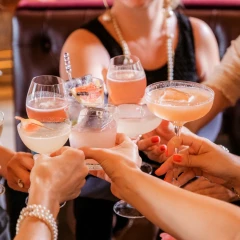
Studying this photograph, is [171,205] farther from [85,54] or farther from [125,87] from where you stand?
[85,54]

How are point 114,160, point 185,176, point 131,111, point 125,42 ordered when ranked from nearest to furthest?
point 114,160 < point 185,176 < point 131,111 < point 125,42

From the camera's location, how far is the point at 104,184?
128 centimetres

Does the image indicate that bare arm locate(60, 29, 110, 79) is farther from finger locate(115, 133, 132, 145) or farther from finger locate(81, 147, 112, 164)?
finger locate(81, 147, 112, 164)

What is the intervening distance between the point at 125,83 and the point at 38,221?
58 centimetres

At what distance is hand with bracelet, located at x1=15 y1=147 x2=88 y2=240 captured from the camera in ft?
2.86

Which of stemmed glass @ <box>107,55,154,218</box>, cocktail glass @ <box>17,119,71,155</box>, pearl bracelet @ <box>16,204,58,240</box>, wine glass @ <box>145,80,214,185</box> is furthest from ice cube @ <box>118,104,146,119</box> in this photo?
pearl bracelet @ <box>16,204,58,240</box>

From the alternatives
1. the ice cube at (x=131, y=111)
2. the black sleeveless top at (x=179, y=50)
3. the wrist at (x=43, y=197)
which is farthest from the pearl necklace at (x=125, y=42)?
the wrist at (x=43, y=197)

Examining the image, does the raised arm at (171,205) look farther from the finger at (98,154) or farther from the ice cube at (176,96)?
the ice cube at (176,96)

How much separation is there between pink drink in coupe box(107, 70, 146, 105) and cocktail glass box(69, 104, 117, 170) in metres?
0.20

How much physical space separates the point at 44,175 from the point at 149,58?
1.05m

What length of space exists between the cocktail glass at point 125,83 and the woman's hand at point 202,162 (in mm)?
220

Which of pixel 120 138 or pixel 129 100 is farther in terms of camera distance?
pixel 129 100

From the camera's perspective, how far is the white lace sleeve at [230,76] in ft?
5.63

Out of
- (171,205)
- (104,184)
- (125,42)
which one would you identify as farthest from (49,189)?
(125,42)
